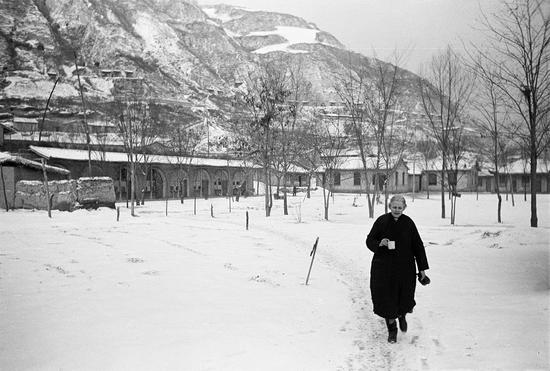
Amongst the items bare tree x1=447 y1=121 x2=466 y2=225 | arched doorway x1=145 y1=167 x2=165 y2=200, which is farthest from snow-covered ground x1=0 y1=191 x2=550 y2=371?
arched doorway x1=145 y1=167 x2=165 y2=200

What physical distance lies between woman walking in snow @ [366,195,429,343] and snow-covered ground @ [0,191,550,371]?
440mm

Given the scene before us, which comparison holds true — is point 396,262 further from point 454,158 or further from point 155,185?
point 155,185

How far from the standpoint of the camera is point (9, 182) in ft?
72.9

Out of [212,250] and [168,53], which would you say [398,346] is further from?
[168,53]

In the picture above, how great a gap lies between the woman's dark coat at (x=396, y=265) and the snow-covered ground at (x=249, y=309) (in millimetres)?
449

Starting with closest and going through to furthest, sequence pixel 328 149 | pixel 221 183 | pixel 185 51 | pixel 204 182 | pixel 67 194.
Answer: pixel 67 194 → pixel 328 149 → pixel 204 182 → pixel 221 183 → pixel 185 51

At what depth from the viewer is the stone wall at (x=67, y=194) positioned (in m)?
22.0

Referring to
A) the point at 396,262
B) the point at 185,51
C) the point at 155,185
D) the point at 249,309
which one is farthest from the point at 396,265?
the point at 185,51

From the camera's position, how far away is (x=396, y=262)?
5.12 metres

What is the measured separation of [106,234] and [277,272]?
23.7 ft

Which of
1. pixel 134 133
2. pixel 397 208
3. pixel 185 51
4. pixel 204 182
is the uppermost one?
pixel 185 51

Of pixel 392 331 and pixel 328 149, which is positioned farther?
pixel 328 149

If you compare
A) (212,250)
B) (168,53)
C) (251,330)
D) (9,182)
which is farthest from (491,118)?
(168,53)

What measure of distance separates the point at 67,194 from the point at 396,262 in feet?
73.2
